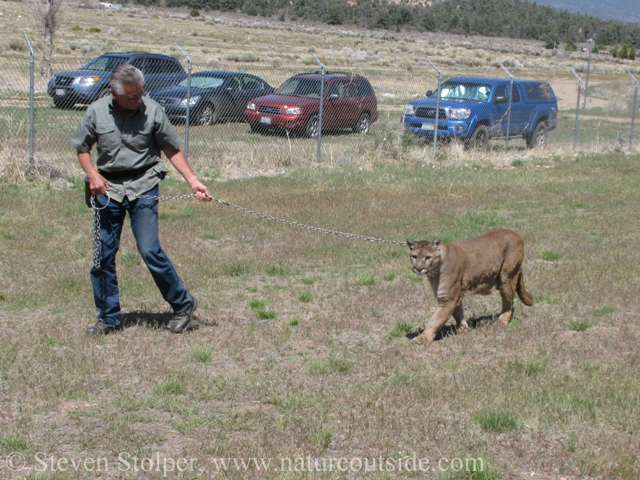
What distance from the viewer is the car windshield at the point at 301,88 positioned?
59.6 feet

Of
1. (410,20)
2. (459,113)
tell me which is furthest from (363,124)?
Result: (410,20)

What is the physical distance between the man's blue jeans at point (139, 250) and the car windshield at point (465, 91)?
1351 centimetres

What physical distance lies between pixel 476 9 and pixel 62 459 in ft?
510

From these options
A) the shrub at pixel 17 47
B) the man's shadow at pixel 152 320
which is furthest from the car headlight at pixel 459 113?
the shrub at pixel 17 47

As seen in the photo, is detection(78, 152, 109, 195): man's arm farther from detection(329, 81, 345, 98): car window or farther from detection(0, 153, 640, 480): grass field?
detection(329, 81, 345, 98): car window

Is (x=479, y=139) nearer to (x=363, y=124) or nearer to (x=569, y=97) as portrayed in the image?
(x=363, y=124)

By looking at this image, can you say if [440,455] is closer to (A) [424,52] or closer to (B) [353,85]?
(B) [353,85]

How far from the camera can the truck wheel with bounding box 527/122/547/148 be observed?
19922 mm

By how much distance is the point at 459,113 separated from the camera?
1769 cm

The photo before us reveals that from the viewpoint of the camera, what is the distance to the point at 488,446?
441 cm

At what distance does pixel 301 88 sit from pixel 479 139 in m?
4.34

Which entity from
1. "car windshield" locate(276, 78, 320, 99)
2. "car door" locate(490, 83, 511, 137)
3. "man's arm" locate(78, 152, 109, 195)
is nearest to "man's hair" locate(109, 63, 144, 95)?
"man's arm" locate(78, 152, 109, 195)

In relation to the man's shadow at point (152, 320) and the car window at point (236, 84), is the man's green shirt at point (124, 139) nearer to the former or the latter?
the man's shadow at point (152, 320)

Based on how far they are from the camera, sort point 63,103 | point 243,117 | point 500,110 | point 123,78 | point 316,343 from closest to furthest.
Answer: point 123,78
point 316,343
point 63,103
point 243,117
point 500,110
